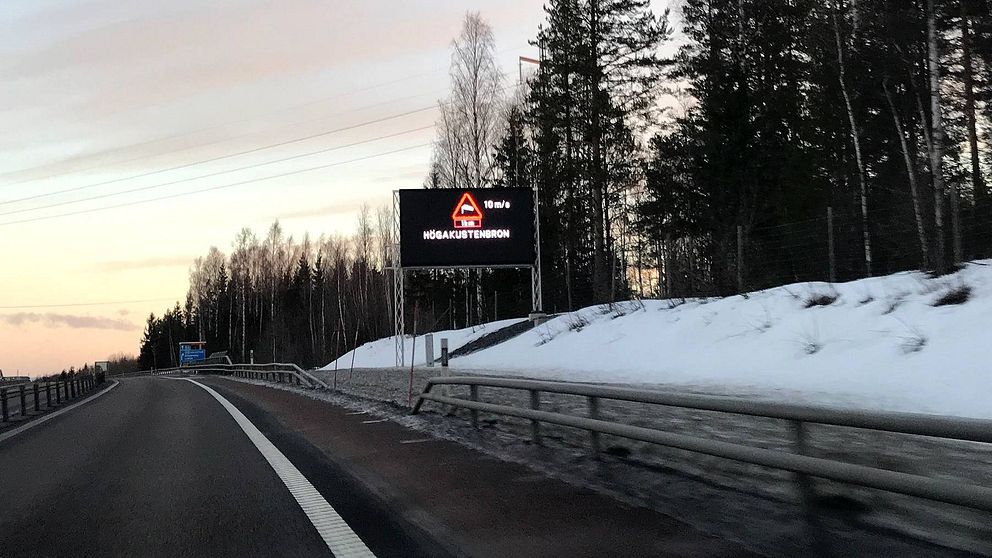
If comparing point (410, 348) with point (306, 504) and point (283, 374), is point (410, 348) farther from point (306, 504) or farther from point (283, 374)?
point (306, 504)

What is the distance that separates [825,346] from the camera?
14789 mm

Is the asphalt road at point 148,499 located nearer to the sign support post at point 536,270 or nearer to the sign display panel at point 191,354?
the sign support post at point 536,270

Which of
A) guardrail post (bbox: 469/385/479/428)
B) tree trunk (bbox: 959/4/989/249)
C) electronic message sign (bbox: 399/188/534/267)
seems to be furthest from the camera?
electronic message sign (bbox: 399/188/534/267)

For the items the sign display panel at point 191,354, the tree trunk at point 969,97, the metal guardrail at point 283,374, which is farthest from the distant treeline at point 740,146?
Answer: the sign display panel at point 191,354

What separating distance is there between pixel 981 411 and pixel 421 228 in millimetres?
27623

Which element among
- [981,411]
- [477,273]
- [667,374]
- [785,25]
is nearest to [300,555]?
[981,411]

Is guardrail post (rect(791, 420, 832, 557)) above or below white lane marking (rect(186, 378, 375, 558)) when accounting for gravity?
above

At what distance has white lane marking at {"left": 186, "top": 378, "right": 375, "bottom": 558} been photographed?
5275 mm

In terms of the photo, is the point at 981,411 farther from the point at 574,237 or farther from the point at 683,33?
the point at 574,237

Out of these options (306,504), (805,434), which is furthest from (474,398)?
(805,434)

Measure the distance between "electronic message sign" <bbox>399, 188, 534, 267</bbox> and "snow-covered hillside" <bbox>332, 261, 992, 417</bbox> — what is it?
11.3m

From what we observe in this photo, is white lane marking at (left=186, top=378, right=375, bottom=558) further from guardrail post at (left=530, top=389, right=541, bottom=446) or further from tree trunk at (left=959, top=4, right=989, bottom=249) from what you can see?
tree trunk at (left=959, top=4, right=989, bottom=249)

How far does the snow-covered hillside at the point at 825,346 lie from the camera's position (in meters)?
11.5

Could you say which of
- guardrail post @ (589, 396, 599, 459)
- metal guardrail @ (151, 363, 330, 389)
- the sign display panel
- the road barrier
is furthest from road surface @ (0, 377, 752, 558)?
the sign display panel
